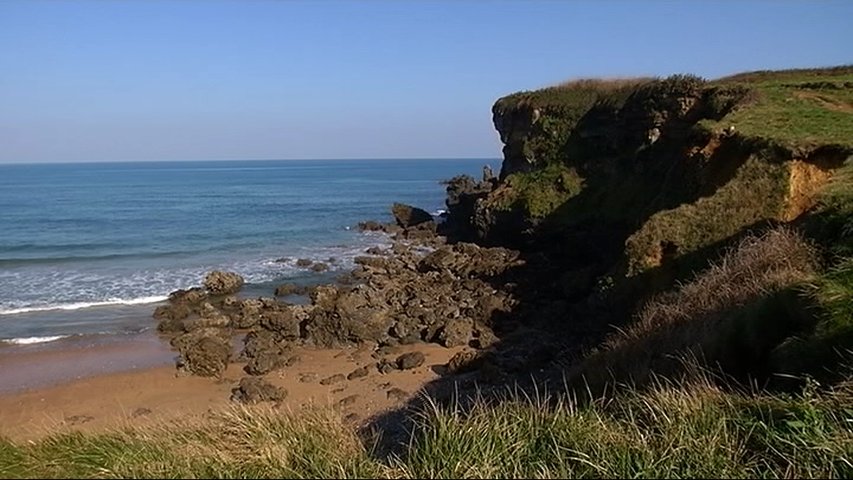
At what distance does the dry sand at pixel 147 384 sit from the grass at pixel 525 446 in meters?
8.37

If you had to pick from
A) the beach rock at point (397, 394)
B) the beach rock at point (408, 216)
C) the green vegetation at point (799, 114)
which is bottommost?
the beach rock at point (397, 394)

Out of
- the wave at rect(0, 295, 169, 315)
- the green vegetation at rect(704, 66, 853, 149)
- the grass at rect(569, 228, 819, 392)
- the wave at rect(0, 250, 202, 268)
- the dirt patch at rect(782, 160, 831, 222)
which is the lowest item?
the wave at rect(0, 295, 169, 315)

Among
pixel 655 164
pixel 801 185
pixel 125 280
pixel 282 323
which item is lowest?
pixel 125 280

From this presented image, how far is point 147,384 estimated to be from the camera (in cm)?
1770

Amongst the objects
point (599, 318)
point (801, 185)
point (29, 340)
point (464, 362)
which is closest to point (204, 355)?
point (464, 362)

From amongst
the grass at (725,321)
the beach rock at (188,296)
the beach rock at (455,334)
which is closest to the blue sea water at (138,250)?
the beach rock at (188,296)

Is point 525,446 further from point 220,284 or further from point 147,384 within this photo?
point 220,284

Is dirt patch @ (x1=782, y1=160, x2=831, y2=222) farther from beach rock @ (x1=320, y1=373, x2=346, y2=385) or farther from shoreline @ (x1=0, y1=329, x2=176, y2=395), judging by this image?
shoreline @ (x1=0, y1=329, x2=176, y2=395)

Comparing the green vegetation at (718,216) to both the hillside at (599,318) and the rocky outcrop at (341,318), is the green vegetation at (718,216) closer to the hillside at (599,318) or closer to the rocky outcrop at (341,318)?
the hillside at (599,318)

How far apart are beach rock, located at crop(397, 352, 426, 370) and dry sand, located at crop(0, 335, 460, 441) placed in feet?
0.56

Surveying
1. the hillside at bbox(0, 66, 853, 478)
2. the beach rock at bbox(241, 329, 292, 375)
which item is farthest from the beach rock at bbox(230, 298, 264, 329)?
the beach rock at bbox(241, 329, 292, 375)

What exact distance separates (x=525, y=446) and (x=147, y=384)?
1428 cm

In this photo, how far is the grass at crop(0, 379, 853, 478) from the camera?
5.45 m

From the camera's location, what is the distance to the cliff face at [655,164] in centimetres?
1720
